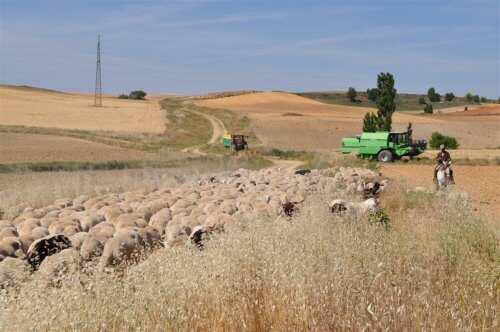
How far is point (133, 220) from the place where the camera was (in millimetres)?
10594

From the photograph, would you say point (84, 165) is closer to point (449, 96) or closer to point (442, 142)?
point (442, 142)

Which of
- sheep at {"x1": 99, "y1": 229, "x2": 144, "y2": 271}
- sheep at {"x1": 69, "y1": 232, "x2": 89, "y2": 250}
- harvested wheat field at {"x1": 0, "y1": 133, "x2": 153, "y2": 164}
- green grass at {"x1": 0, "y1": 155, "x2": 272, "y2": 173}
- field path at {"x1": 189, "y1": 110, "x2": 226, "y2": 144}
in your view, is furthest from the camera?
field path at {"x1": 189, "y1": 110, "x2": 226, "y2": 144}

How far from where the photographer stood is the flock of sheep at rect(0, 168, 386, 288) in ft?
26.9

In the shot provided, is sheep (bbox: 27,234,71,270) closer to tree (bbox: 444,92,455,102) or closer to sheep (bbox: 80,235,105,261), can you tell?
sheep (bbox: 80,235,105,261)

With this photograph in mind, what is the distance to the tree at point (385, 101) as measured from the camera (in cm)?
4344

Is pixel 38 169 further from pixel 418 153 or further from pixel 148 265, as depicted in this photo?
pixel 148 265

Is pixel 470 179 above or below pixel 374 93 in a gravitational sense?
below

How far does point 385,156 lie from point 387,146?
548 millimetres

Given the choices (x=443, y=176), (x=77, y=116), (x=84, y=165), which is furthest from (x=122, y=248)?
(x=77, y=116)

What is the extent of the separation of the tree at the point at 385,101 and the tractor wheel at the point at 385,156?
34.2 feet

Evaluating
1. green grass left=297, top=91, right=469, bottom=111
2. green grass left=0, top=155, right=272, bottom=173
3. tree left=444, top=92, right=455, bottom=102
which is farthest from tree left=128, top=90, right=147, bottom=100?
green grass left=0, top=155, right=272, bottom=173

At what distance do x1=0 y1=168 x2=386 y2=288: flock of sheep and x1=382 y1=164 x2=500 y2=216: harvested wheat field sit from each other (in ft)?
9.58

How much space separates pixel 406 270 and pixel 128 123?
189 ft

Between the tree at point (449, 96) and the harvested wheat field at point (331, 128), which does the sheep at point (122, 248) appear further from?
A: the tree at point (449, 96)
